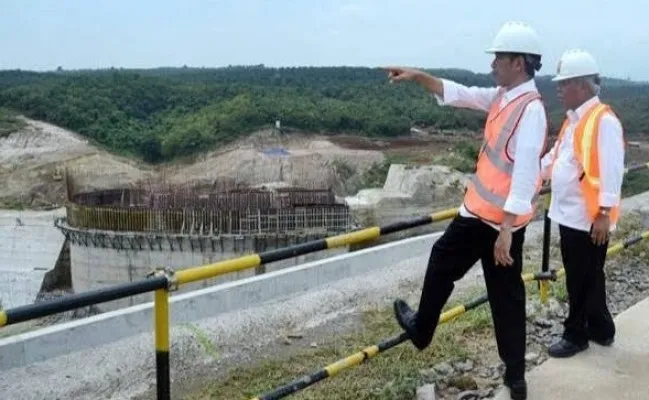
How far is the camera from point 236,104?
62844 mm

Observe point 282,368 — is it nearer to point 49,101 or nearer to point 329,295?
point 329,295

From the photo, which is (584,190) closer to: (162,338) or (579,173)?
(579,173)

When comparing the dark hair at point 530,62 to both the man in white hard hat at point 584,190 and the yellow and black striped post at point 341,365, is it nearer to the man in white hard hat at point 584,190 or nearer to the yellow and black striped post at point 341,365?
the man in white hard hat at point 584,190

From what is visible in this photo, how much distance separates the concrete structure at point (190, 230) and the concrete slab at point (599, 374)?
18.1 meters

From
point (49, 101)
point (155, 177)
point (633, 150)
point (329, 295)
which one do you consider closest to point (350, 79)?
point (49, 101)

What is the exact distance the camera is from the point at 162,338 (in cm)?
276

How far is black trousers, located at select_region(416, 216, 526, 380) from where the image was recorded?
138 inches

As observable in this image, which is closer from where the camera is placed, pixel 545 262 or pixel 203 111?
pixel 545 262

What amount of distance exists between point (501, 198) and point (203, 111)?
6599 cm

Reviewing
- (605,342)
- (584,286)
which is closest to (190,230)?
(605,342)

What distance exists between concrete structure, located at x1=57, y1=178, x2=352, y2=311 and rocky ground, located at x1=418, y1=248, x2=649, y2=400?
1630 cm

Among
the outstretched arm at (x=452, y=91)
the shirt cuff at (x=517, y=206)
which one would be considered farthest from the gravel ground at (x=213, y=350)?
the outstretched arm at (x=452, y=91)

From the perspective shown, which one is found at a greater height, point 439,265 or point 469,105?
point 469,105

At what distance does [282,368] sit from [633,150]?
1943cm
